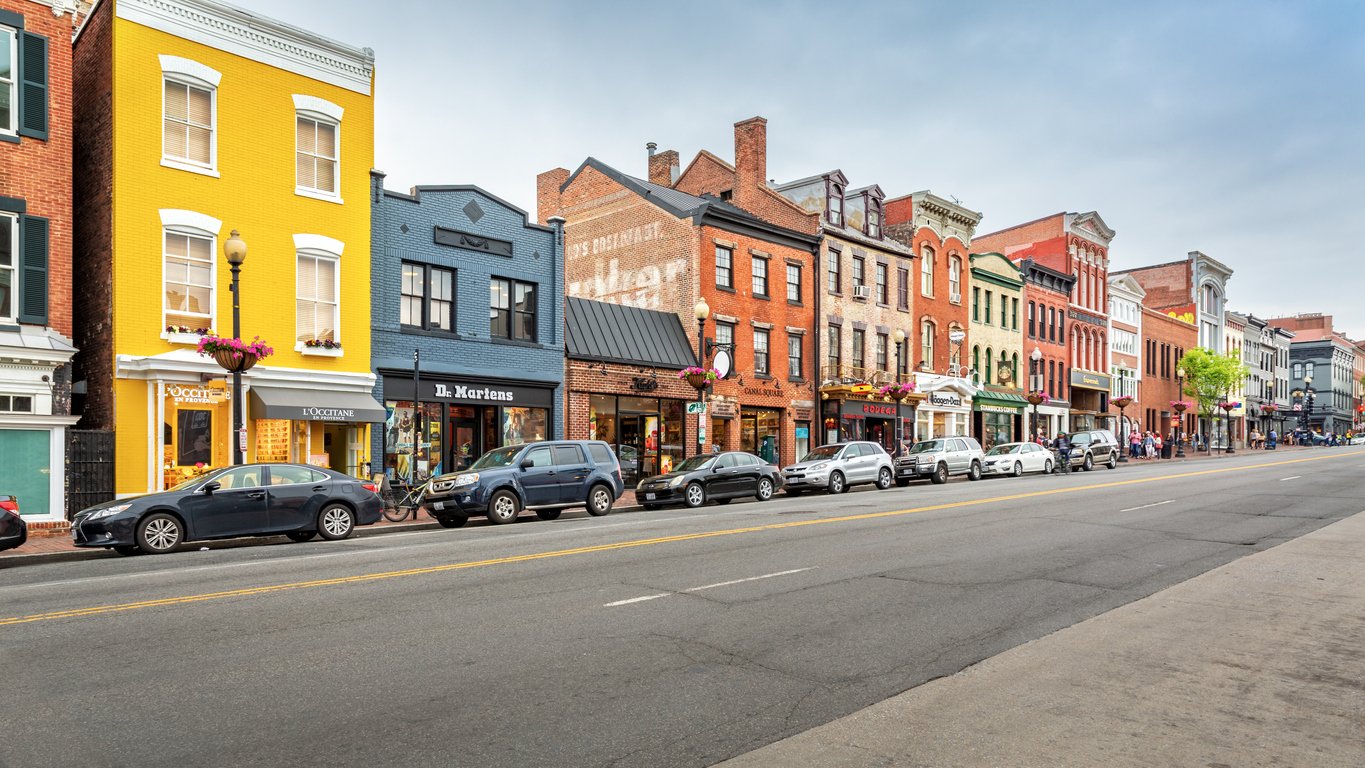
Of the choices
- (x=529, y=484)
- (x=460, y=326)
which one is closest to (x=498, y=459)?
(x=529, y=484)

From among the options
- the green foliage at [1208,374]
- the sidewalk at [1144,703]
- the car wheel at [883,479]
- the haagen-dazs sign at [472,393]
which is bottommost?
the car wheel at [883,479]

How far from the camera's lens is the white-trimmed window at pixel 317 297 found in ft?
76.0

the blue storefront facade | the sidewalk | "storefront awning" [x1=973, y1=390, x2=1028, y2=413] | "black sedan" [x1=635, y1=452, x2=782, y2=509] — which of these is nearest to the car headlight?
the blue storefront facade

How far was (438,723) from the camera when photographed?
5727 millimetres

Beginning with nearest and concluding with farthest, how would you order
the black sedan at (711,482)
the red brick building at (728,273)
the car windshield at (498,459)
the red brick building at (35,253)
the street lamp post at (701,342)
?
the red brick building at (35,253) < the car windshield at (498,459) < the black sedan at (711,482) < the street lamp post at (701,342) < the red brick building at (728,273)

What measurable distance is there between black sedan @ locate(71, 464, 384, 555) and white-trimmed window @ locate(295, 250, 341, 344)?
24.5 ft

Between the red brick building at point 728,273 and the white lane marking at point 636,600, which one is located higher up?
the red brick building at point 728,273

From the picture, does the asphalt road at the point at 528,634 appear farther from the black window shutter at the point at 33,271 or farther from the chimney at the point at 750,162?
the chimney at the point at 750,162

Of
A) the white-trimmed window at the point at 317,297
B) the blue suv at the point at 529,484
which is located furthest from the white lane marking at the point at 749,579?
the white-trimmed window at the point at 317,297

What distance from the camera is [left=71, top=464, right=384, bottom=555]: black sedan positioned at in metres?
14.3

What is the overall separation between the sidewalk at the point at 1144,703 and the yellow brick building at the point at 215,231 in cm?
1802

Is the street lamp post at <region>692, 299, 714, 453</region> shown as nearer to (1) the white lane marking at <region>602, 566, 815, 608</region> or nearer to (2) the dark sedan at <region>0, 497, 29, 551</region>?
(1) the white lane marking at <region>602, 566, 815, 608</region>

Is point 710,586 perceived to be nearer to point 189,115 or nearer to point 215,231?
point 215,231

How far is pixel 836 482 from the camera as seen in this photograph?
28641mm
